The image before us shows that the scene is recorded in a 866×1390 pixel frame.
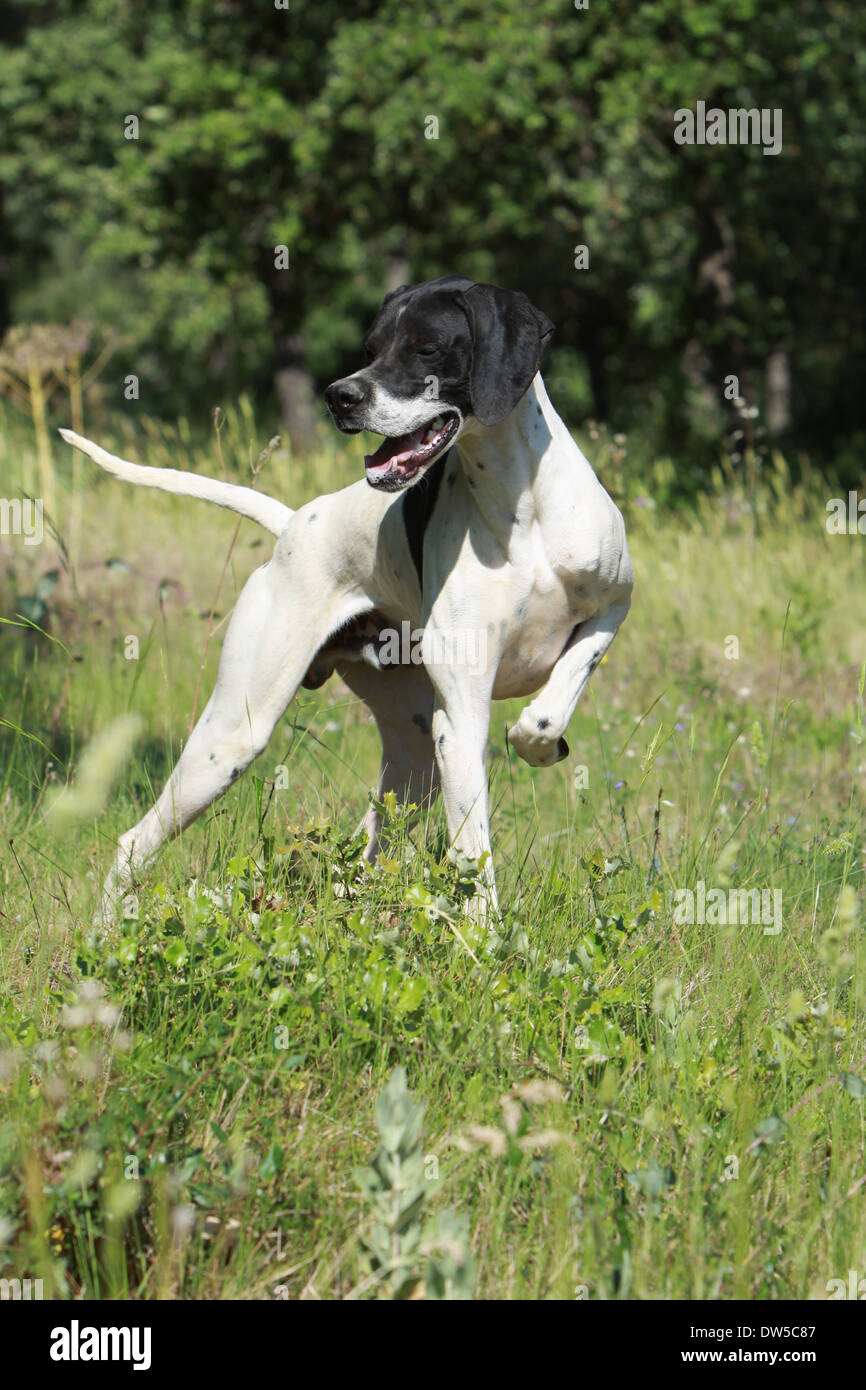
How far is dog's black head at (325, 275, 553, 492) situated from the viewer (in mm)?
3418

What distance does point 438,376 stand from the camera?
347cm

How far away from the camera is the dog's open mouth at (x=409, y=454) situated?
344 centimetres

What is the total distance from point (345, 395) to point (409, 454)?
229 mm

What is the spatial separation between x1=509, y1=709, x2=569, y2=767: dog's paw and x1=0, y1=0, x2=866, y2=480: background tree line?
22.4 feet

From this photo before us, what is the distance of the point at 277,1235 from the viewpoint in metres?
2.55

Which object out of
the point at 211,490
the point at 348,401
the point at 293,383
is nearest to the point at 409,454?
the point at 348,401

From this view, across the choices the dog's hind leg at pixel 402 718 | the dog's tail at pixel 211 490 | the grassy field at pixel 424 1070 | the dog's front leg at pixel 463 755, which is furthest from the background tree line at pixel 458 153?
the grassy field at pixel 424 1070

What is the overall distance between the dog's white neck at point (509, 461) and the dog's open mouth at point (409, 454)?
Answer: 0.37 feet

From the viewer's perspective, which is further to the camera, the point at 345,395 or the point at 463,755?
the point at 463,755

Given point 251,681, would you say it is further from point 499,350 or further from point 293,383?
point 293,383

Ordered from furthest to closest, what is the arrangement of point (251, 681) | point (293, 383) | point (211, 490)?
1. point (293, 383)
2. point (211, 490)
3. point (251, 681)

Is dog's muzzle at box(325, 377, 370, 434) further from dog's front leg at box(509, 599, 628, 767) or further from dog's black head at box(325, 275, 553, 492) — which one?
dog's front leg at box(509, 599, 628, 767)

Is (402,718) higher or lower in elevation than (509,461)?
lower
